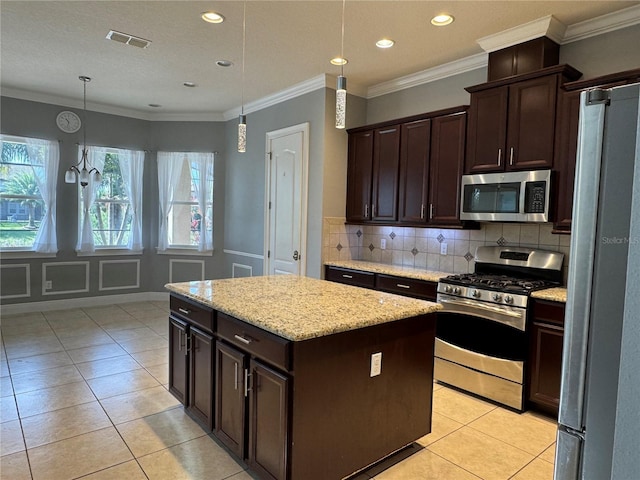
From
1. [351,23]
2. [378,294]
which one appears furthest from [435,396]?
[351,23]

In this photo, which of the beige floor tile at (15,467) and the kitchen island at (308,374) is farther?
the beige floor tile at (15,467)

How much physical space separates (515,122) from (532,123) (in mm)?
132

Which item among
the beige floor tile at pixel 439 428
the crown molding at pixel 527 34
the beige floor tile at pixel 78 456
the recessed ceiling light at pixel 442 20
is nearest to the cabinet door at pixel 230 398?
the beige floor tile at pixel 78 456

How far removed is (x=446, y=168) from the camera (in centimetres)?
370

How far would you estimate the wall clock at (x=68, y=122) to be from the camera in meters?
5.55

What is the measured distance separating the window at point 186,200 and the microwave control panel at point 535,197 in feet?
15.3

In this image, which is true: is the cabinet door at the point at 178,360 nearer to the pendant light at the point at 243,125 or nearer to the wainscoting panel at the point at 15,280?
the pendant light at the point at 243,125

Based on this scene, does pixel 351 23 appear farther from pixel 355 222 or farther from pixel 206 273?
pixel 206 273

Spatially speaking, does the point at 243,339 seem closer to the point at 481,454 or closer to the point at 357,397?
the point at 357,397

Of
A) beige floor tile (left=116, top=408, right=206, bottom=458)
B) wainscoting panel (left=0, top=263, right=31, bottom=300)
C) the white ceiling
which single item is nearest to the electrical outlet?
beige floor tile (left=116, top=408, right=206, bottom=458)

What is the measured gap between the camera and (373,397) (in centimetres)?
211

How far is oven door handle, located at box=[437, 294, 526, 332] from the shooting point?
9.46 feet

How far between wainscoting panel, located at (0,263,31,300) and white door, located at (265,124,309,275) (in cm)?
324

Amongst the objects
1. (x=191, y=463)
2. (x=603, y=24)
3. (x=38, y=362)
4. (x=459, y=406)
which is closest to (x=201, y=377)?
(x=191, y=463)
